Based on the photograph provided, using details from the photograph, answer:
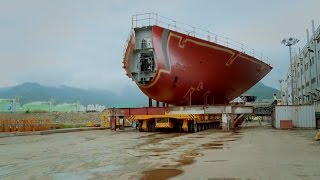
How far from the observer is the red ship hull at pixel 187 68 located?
894 inches

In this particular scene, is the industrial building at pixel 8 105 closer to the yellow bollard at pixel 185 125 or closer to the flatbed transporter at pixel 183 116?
the flatbed transporter at pixel 183 116

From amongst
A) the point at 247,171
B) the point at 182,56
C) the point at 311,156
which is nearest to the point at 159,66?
the point at 182,56

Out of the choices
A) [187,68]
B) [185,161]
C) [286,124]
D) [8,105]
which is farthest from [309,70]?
[8,105]

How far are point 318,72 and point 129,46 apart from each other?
107ft

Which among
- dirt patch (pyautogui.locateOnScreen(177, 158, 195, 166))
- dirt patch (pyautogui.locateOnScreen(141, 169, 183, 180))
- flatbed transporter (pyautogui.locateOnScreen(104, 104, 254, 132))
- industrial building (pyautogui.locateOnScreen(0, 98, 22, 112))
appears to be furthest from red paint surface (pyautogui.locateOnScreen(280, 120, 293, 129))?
industrial building (pyautogui.locateOnScreen(0, 98, 22, 112))

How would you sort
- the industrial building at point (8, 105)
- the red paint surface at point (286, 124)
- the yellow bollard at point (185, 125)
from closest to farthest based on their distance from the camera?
the yellow bollard at point (185, 125)
the red paint surface at point (286, 124)
the industrial building at point (8, 105)

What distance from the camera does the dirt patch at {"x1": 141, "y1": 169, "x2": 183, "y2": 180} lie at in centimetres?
719

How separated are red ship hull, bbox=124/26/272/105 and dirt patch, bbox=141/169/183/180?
48.5ft

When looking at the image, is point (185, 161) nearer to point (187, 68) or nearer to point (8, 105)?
point (187, 68)

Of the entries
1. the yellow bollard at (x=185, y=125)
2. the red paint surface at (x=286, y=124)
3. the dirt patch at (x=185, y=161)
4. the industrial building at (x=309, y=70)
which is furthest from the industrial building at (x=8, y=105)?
the dirt patch at (x=185, y=161)

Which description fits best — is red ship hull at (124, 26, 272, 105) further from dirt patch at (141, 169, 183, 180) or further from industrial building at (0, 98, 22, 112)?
industrial building at (0, 98, 22, 112)

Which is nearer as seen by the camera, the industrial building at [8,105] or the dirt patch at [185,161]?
the dirt patch at [185,161]

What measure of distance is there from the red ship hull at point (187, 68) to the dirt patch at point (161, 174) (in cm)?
1478

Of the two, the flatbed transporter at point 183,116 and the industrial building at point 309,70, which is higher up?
the industrial building at point 309,70
